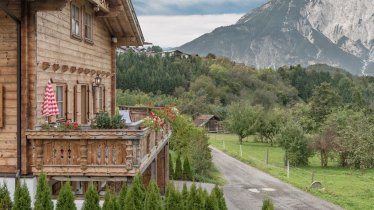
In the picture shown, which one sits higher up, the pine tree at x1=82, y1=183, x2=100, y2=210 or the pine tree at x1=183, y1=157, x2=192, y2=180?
the pine tree at x1=82, y1=183, x2=100, y2=210

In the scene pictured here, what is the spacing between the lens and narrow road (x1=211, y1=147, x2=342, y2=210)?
22844 mm

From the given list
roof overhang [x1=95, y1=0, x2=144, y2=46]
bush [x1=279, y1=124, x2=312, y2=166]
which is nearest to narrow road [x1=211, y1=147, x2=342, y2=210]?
roof overhang [x1=95, y1=0, x2=144, y2=46]

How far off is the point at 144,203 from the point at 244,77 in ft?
438

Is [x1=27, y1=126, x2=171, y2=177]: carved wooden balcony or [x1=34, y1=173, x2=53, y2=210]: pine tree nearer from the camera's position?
[x1=34, y1=173, x2=53, y2=210]: pine tree

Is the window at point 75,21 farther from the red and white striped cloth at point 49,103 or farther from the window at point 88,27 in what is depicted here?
the red and white striped cloth at point 49,103

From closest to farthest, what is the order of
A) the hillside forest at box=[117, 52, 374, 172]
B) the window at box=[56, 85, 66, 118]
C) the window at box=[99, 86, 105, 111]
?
the window at box=[56, 85, 66, 118]
the window at box=[99, 86, 105, 111]
the hillside forest at box=[117, 52, 374, 172]

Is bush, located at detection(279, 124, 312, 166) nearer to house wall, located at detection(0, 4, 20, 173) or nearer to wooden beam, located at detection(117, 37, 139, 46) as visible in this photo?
wooden beam, located at detection(117, 37, 139, 46)

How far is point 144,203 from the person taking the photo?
454 inches

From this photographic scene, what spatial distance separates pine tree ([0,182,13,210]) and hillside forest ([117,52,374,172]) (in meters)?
17.0

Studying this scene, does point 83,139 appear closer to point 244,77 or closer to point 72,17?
point 72,17

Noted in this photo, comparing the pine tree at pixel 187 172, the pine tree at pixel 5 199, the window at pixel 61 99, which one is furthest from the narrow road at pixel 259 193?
the pine tree at pixel 5 199

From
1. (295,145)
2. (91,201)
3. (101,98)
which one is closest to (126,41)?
(101,98)

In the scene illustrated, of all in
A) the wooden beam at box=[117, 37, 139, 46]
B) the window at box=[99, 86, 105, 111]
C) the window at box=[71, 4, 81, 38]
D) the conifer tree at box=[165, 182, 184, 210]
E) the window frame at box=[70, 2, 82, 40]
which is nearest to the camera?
the conifer tree at box=[165, 182, 184, 210]

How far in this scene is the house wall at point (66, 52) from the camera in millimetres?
12664
